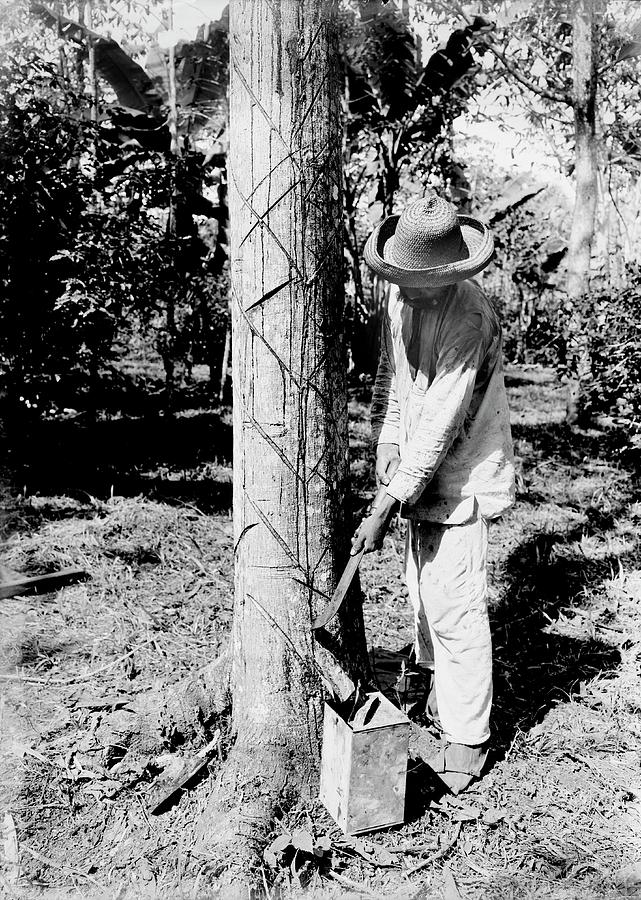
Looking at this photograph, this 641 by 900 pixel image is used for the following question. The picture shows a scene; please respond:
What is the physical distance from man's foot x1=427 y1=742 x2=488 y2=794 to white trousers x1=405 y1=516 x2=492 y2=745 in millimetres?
37

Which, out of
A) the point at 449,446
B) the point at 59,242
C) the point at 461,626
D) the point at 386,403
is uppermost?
the point at 59,242

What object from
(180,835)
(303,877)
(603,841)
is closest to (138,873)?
(180,835)

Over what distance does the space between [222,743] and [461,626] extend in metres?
1.02

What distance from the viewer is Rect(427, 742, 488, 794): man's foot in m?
2.76

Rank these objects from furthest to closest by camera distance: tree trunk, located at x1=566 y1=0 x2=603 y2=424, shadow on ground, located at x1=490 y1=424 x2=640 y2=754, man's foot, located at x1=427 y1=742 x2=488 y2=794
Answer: tree trunk, located at x1=566 y1=0 x2=603 y2=424, shadow on ground, located at x1=490 y1=424 x2=640 y2=754, man's foot, located at x1=427 y1=742 x2=488 y2=794

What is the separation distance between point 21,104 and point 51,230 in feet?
4.02

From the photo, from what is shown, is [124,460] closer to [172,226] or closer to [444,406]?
[172,226]

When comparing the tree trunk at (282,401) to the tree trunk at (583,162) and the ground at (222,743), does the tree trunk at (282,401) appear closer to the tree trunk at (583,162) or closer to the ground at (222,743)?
the ground at (222,743)

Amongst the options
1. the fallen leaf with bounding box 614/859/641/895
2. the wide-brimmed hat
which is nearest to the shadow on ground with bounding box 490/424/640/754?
the fallen leaf with bounding box 614/859/641/895

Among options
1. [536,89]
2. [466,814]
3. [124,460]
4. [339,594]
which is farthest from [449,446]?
[536,89]

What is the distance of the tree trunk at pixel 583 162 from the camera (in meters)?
7.81

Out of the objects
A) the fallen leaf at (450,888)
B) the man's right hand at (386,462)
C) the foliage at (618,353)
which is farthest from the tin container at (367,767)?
the foliage at (618,353)

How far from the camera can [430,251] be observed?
2.55 meters

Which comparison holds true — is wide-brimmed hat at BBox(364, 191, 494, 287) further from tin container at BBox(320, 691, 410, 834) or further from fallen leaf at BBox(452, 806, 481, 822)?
fallen leaf at BBox(452, 806, 481, 822)
